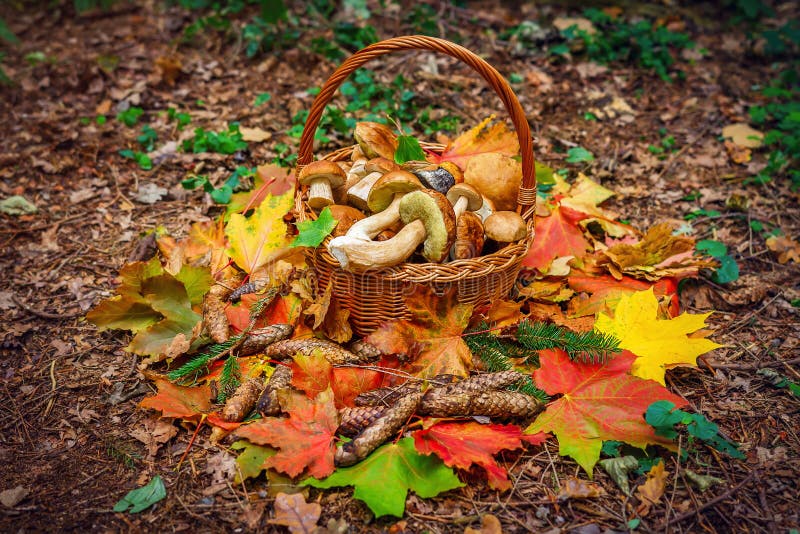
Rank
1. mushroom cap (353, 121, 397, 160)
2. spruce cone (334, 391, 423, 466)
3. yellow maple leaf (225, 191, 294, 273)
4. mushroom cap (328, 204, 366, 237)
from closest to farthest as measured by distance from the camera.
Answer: spruce cone (334, 391, 423, 466)
mushroom cap (328, 204, 366, 237)
mushroom cap (353, 121, 397, 160)
yellow maple leaf (225, 191, 294, 273)

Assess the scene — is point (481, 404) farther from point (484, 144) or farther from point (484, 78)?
point (484, 144)

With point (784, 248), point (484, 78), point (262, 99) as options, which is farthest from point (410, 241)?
point (262, 99)

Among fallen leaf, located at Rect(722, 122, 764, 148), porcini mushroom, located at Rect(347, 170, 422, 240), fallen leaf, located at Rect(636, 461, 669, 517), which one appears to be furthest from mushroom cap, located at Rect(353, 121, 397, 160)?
fallen leaf, located at Rect(722, 122, 764, 148)

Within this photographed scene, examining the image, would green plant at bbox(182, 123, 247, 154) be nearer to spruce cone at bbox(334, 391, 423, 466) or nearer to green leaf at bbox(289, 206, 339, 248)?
green leaf at bbox(289, 206, 339, 248)

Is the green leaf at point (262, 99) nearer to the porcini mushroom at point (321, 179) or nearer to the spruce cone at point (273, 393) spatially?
the porcini mushroom at point (321, 179)

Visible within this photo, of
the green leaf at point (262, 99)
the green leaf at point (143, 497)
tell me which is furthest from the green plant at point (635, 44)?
the green leaf at point (143, 497)

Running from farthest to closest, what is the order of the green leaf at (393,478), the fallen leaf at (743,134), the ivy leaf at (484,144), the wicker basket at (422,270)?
the fallen leaf at (743,134) → the ivy leaf at (484,144) → the wicker basket at (422,270) → the green leaf at (393,478)
